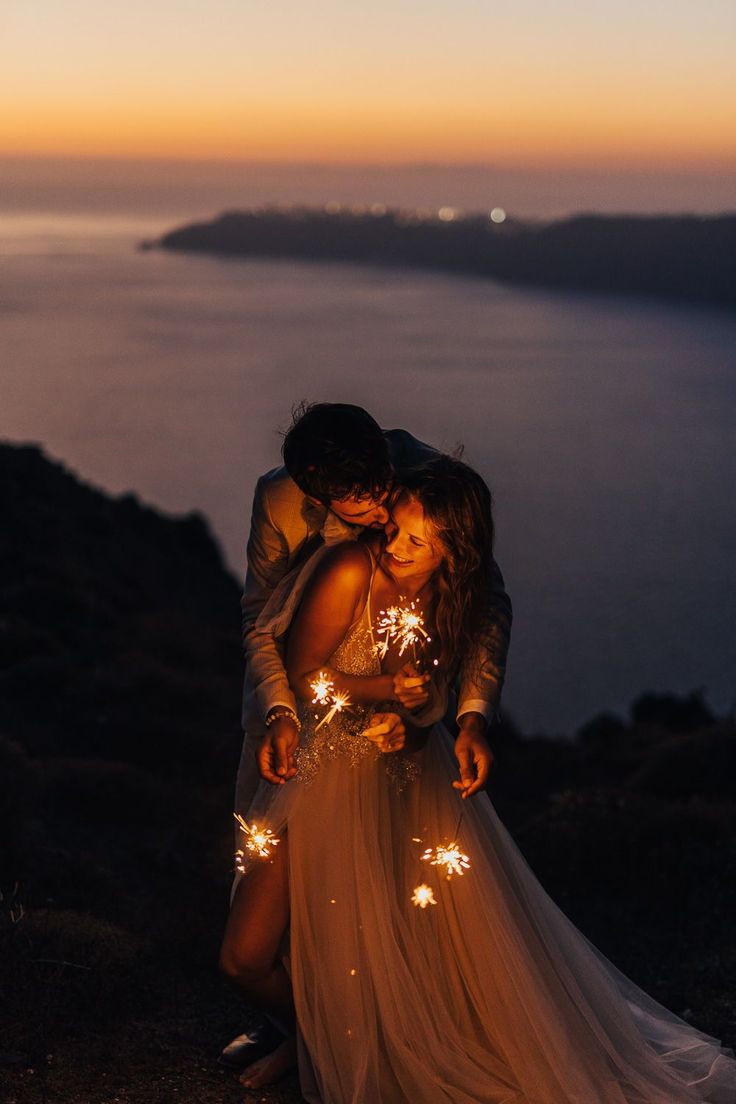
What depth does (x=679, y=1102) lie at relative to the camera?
3961 millimetres

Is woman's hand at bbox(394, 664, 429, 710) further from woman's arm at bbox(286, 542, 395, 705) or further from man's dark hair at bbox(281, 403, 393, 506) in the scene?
man's dark hair at bbox(281, 403, 393, 506)

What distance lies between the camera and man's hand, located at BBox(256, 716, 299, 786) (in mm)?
3791

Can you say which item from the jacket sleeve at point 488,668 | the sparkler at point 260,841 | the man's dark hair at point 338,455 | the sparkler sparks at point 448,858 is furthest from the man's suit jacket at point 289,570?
the sparkler sparks at point 448,858

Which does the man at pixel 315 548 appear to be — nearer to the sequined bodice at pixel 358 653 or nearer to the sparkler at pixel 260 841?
the sequined bodice at pixel 358 653

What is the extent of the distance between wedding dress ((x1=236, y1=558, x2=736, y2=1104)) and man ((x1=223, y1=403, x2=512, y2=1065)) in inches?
5.8

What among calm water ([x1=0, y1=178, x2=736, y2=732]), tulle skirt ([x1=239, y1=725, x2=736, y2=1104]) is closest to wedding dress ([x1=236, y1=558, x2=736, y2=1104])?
tulle skirt ([x1=239, y1=725, x2=736, y2=1104])

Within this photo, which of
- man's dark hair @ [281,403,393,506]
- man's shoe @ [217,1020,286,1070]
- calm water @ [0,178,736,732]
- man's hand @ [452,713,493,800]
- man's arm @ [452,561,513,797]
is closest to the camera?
man's dark hair @ [281,403,393,506]

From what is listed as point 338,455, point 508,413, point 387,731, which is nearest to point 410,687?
point 387,731

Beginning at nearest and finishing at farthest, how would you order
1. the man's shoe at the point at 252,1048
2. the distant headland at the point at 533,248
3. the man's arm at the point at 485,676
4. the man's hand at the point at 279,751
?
1. the man's hand at the point at 279,751
2. the man's arm at the point at 485,676
3. the man's shoe at the point at 252,1048
4. the distant headland at the point at 533,248

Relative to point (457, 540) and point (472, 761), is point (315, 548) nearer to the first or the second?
point (457, 540)

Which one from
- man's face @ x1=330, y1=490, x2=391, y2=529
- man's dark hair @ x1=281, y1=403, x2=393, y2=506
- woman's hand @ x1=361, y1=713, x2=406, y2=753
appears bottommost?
woman's hand @ x1=361, y1=713, x2=406, y2=753

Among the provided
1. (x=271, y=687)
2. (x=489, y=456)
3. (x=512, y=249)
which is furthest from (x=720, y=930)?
→ (x=512, y=249)

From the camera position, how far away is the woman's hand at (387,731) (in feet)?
12.7

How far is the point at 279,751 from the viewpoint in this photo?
380cm
